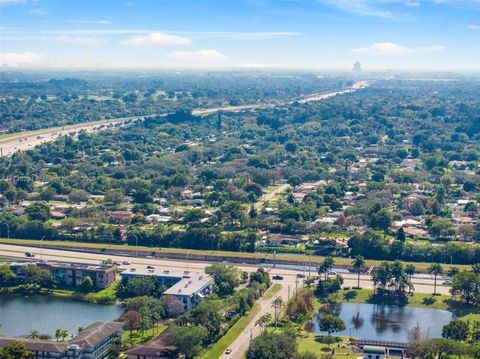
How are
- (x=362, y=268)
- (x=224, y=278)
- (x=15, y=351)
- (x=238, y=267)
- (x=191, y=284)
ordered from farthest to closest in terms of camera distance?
1. (x=238, y=267)
2. (x=362, y=268)
3. (x=224, y=278)
4. (x=191, y=284)
5. (x=15, y=351)

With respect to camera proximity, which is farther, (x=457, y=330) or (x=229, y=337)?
(x=229, y=337)

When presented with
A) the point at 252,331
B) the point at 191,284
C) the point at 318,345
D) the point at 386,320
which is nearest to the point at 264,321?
the point at 252,331

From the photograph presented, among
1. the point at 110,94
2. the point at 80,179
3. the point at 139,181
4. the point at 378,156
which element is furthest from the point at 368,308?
the point at 110,94

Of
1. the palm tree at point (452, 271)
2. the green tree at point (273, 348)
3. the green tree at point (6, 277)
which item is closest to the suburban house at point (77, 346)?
the green tree at point (273, 348)

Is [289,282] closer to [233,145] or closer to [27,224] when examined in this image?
[27,224]

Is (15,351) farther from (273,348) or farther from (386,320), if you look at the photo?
(386,320)

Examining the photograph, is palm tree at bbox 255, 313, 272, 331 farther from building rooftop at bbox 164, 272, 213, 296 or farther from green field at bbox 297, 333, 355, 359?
building rooftop at bbox 164, 272, 213, 296

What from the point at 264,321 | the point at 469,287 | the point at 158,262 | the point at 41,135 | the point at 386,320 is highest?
the point at 41,135
